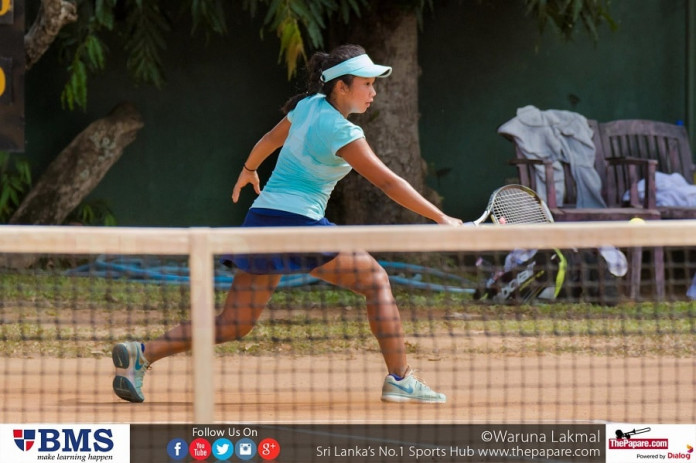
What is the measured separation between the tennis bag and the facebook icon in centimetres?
414

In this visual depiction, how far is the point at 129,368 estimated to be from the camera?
4.84 metres

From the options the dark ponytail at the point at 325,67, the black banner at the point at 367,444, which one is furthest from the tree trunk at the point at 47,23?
the black banner at the point at 367,444

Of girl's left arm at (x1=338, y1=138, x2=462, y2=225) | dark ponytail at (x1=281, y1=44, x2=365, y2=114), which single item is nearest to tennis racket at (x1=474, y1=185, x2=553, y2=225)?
dark ponytail at (x1=281, y1=44, x2=365, y2=114)

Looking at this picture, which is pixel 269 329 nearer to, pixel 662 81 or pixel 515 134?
pixel 515 134

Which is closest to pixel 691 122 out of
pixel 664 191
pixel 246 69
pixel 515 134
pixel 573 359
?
pixel 664 191

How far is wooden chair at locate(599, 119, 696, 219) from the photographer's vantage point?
9.54 meters

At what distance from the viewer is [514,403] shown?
5.05m

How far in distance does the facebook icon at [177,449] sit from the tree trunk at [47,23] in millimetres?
4801

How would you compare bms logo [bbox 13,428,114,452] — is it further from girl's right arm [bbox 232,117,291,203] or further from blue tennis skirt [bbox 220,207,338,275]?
girl's right arm [bbox 232,117,291,203]

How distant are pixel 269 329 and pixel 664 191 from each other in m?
3.50

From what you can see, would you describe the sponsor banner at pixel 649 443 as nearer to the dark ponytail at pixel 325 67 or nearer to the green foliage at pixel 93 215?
the dark ponytail at pixel 325 67

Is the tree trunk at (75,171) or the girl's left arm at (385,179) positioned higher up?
the tree trunk at (75,171)

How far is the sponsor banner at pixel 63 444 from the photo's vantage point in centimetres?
384

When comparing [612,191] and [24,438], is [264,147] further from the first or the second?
[612,191]
